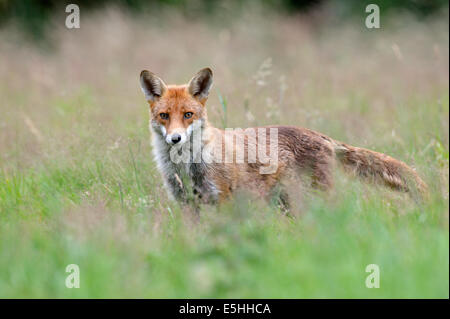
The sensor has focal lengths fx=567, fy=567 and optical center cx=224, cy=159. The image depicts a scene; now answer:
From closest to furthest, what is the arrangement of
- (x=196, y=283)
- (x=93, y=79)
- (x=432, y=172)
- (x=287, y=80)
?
(x=196, y=283)
(x=432, y=172)
(x=287, y=80)
(x=93, y=79)

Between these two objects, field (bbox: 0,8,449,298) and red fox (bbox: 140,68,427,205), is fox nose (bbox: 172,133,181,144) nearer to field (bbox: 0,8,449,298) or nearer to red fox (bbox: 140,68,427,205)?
red fox (bbox: 140,68,427,205)

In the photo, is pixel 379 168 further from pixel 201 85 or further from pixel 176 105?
pixel 176 105

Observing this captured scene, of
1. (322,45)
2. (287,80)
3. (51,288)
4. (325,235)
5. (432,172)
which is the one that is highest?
(322,45)

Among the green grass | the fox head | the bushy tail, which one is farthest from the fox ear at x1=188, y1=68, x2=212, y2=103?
the bushy tail

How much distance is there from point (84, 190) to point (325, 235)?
3122mm

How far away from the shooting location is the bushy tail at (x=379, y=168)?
5.70 meters

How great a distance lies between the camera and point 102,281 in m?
3.75

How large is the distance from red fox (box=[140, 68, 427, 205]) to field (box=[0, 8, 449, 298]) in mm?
335

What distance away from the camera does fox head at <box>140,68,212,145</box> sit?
18.4 ft

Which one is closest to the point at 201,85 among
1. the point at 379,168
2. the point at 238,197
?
the point at 238,197

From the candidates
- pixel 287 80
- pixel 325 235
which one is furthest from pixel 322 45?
pixel 325 235

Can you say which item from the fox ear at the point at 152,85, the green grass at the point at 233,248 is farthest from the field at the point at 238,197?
the fox ear at the point at 152,85

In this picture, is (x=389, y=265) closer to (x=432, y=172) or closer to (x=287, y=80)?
(x=432, y=172)

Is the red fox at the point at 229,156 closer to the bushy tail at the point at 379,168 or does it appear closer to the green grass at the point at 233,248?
the bushy tail at the point at 379,168
